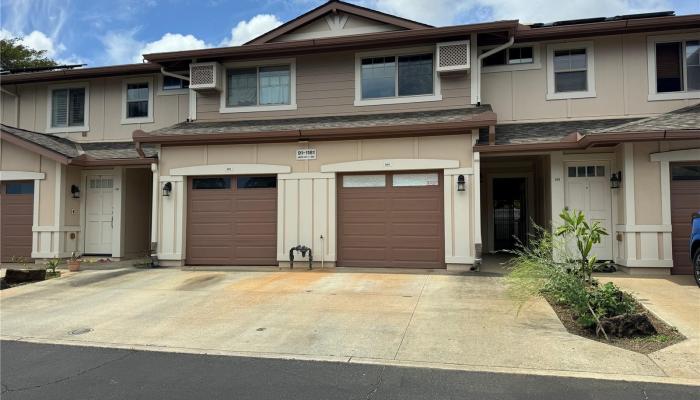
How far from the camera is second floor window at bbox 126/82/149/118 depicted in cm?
1480

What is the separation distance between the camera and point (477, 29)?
1135cm

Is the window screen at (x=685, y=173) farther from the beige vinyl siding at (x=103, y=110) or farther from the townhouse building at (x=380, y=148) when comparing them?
the beige vinyl siding at (x=103, y=110)

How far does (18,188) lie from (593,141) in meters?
14.7

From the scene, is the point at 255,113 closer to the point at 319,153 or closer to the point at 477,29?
the point at 319,153

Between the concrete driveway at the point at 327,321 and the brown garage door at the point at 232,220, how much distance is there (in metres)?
1.33

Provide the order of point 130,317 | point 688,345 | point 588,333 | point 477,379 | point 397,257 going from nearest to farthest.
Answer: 1. point 477,379
2. point 688,345
3. point 588,333
4. point 130,317
5. point 397,257

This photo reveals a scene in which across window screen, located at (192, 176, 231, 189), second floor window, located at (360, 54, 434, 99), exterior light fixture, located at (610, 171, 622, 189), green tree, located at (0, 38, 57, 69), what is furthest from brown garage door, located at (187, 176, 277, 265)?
green tree, located at (0, 38, 57, 69)

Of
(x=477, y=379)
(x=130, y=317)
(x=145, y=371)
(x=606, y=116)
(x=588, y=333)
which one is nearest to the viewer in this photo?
(x=477, y=379)

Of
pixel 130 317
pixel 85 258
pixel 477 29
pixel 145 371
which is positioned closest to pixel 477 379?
pixel 145 371

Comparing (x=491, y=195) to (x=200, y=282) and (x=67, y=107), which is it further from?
(x=67, y=107)

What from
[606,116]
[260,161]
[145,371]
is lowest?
[145,371]

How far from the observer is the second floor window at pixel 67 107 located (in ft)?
49.8

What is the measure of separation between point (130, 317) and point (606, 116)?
1129 centimetres

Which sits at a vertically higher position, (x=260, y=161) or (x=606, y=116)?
(x=606, y=116)
